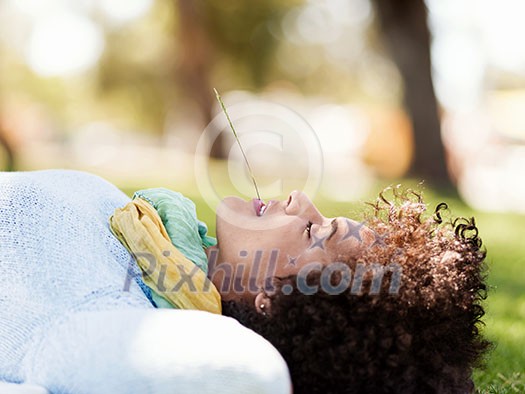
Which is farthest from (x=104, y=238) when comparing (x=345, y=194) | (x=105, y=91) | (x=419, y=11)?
(x=105, y=91)

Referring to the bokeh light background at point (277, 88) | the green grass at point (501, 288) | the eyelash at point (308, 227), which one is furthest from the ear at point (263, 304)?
the bokeh light background at point (277, 88)

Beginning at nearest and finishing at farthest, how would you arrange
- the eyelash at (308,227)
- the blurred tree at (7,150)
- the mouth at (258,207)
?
the eyelash at (308,227) < the mouth at (258,207) < the blurred tree at (7,150)

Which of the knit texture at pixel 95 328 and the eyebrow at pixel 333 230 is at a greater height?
the eyebrow at pixel 333 230

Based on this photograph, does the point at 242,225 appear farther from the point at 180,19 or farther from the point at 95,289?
the point at 180,19

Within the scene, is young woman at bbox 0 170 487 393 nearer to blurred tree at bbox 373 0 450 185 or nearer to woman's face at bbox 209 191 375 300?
woman's face at bbox 209 191 375 300

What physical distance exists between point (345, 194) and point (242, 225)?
9.28 metres

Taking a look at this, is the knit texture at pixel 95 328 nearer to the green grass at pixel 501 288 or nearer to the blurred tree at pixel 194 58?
the green grass at pixel 501 288

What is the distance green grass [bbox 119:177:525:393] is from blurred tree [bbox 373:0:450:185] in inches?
54.8

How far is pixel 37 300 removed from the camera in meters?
2.25

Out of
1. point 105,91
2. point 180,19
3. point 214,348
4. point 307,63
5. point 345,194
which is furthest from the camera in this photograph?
point 307,63

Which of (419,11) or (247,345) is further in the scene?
(419,11)

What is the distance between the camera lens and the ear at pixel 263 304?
7.82 feet

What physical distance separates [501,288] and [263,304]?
12.0ft

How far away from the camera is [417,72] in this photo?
12.3 m
